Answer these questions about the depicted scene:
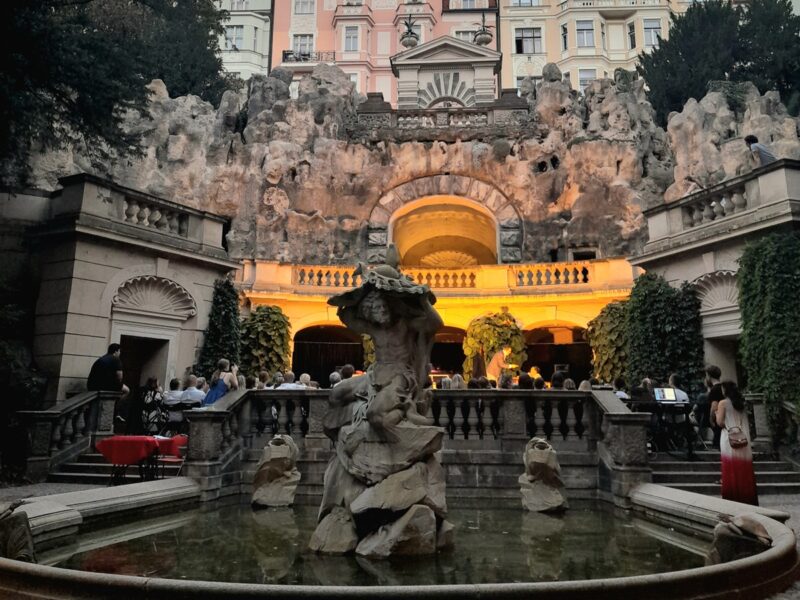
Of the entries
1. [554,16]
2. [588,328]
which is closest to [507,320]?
[588,328]

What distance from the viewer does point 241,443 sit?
29.7ft

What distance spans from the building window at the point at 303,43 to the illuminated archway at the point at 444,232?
27035 millimetres

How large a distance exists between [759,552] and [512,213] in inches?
889

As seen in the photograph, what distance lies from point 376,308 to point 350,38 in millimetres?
47905

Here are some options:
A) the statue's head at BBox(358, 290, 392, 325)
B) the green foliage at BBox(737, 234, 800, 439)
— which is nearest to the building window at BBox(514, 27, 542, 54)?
the green foliage at BBox(737, 234, 800, 439)

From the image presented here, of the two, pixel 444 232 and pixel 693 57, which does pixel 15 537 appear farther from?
pixel 693 57

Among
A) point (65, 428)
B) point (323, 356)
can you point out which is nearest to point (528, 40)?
point (323, 356)

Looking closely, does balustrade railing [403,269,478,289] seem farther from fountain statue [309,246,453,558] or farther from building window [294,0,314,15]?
building window [294,0,314,15]

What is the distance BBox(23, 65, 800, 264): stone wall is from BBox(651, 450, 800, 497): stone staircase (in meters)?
15.6

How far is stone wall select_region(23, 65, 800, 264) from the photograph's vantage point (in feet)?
82.6

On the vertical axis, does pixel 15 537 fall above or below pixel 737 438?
below

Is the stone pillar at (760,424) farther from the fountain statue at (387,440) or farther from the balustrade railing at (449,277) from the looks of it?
the balustrade railing at (449,277)

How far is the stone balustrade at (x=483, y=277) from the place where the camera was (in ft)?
66.2

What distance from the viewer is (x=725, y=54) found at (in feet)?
114
